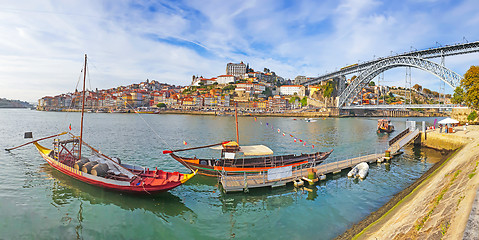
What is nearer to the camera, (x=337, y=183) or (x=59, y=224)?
(x=59, y=224)

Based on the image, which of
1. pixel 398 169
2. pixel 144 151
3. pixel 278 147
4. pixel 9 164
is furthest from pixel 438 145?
pixel 9 164

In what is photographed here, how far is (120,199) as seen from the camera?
10164 mm

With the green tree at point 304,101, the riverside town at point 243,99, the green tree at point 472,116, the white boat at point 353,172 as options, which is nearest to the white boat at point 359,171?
the white boat at point 353,172

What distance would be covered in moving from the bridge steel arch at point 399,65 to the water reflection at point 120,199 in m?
48.3

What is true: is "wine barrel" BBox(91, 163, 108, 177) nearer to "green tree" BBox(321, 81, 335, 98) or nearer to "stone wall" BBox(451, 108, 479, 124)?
"stone wall" BBox(451, 108, 479, 124)

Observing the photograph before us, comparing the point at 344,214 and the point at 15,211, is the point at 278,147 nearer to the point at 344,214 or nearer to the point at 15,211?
the point at 344,214

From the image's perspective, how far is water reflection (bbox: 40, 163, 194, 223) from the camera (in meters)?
9.34

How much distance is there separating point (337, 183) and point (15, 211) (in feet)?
46.2

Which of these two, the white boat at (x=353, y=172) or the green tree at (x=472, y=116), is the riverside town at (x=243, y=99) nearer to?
the green tree at (x=472, y=116)

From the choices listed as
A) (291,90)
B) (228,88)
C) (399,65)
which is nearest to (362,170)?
(399,65)

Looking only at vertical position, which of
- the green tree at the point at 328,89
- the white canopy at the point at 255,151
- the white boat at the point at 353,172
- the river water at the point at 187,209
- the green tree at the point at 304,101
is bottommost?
the river water at the point at 187,209

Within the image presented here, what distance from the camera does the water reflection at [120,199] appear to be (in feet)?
30.6

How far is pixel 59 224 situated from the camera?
8266mm

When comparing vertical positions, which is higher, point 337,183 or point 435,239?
point 435,239
